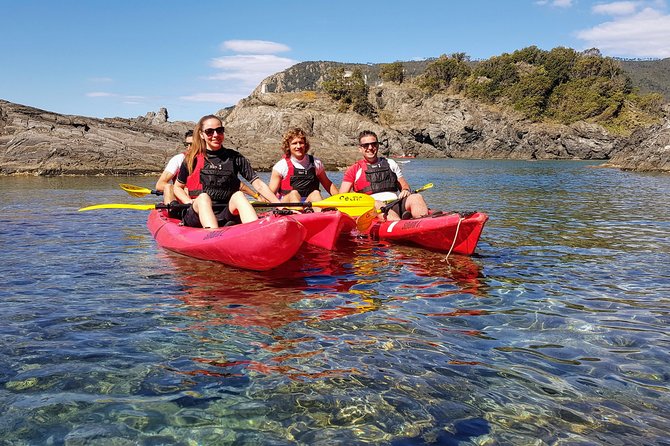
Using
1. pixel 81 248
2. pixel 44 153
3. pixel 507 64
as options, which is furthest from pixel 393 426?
pixel 507 64

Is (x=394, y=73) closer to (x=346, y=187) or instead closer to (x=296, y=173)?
(x=296, y=173)

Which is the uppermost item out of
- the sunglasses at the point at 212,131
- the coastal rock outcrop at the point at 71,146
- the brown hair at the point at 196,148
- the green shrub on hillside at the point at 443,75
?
the green shrub on hillside at the point at 443,75

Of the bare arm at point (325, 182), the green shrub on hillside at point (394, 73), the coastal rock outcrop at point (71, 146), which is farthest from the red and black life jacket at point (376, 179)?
the green shrub on hillside at point (394, 73)

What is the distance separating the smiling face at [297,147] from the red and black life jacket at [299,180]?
20cm

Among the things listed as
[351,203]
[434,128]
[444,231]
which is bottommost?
[444,231]

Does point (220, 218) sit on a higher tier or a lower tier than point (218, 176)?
lower

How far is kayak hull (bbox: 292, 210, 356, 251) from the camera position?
23.2ft

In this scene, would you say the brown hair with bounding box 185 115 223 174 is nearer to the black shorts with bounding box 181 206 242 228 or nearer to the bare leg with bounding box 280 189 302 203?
the black shorts with bounding box 181 206 242 228

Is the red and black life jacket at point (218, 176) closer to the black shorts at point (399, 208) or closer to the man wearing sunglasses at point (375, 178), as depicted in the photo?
the man wearing sunglasses at point (375, 178)

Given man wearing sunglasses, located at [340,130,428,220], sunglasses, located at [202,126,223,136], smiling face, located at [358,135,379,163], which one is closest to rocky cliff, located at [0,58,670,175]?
man wearing sunglasses, located at [340,130,428,220]

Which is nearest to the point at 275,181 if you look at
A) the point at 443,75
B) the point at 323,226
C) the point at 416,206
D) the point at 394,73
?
the point at 323,226

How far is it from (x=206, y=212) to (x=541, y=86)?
102m

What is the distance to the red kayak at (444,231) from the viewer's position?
23.6ft

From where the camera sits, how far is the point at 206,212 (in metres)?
6.91
